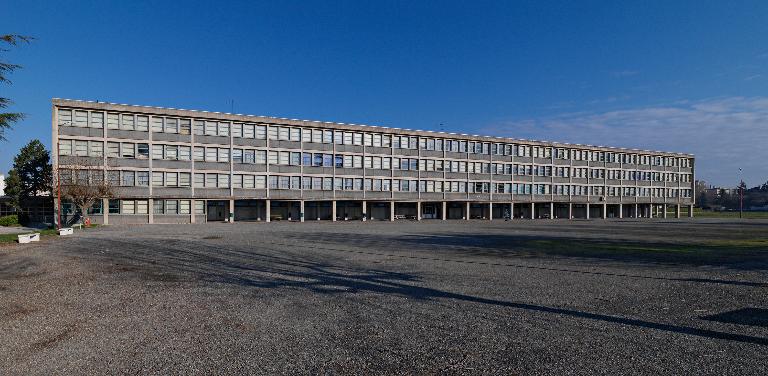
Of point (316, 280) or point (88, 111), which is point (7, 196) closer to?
point (88, 111)

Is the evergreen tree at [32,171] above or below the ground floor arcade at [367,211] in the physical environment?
above

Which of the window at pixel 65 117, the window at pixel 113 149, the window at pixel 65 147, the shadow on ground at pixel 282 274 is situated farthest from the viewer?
the window at pixel 113 149

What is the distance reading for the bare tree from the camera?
51812 millimetres

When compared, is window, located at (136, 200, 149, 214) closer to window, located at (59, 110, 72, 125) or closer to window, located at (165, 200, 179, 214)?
window, located at (165, 200, 179, 214)

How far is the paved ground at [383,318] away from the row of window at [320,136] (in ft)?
156

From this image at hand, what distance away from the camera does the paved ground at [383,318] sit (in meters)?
6.59

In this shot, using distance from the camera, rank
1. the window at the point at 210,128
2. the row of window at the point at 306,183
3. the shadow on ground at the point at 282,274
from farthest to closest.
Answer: the window at the point at 210,128 → the row of window at the point at 306,183 → the shadow on ground at the point at 282,274

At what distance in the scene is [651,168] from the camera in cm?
11175

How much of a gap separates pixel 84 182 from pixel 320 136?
3256 cm

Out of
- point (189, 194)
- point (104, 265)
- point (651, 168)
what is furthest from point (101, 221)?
point (651, 168)

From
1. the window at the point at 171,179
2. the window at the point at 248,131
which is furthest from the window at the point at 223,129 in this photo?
the window at the point at 171,179

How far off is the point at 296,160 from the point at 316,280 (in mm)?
58764

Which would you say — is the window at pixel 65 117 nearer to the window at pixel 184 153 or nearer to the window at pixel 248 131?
the window at pixel 184 153

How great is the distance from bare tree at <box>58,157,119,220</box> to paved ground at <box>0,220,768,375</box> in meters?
38.8
